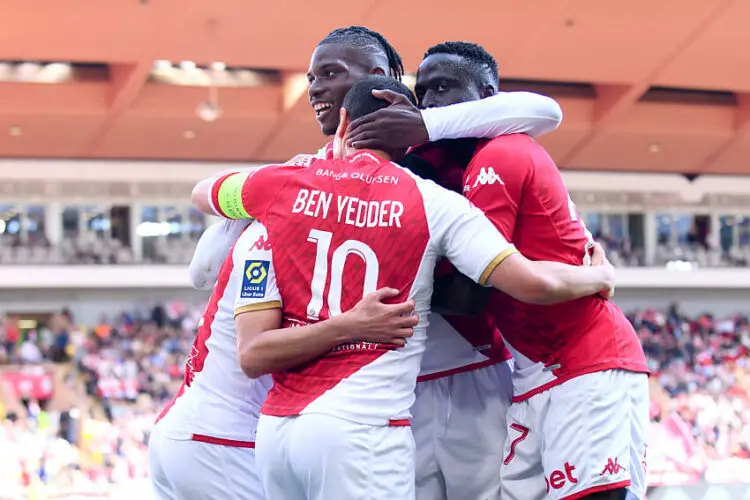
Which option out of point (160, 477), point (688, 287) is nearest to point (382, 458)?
point (160, 477)

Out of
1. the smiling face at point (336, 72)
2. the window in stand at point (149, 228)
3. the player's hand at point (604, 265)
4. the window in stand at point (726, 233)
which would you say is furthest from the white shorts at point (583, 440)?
the window in stand at point (726, 233)

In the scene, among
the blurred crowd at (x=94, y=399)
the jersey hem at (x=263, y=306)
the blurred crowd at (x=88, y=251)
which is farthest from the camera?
the blurred crowd at (x=88, y=251)

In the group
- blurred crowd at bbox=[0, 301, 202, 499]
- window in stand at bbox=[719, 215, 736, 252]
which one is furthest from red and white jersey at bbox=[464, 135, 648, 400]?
window in stand at bbox=[719, 215, 736, 252]

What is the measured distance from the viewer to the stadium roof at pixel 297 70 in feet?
54.1

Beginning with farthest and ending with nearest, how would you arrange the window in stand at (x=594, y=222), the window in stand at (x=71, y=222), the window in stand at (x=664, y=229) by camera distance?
1. the window in stand at (x=664, y=229)
2. the window in stand at (x=594, y=222)
3. the window in stand at (x=71, y=222)

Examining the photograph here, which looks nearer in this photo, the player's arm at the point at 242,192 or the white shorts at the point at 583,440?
the player's arm at the point at 242,192

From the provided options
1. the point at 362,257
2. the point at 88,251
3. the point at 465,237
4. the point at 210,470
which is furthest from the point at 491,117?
the point at 88,251

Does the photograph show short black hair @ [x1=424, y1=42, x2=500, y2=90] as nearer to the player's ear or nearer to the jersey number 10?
the player's ear

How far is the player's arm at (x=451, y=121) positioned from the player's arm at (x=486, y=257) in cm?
23

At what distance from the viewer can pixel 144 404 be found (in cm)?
1612

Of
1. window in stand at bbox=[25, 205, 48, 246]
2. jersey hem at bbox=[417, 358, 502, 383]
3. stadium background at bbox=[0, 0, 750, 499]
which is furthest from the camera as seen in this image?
window in stand at bbox=[25, 205, 48, 246]

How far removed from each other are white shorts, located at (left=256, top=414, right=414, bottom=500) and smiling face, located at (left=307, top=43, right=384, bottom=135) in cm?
97

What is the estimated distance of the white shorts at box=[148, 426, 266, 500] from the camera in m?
3.26

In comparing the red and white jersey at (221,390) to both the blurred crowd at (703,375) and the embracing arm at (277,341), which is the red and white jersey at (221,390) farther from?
the blurred crowd at (703,375)
